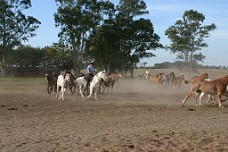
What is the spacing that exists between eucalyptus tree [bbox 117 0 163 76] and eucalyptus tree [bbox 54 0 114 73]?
402 cm

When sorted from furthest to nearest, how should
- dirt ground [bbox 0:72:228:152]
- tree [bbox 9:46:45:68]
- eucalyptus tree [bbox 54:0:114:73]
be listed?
tree [bbox 9:46:45:68] < eucalyptus tree [bbox 54:0:114:73] < dirt ground [bbox 0:72:228:152]

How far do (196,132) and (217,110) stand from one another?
6.73 m

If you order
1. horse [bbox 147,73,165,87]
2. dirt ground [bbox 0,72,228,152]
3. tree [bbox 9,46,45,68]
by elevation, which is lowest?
dirt ground [bbox 0,72,228,152]

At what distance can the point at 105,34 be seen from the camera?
54.8m

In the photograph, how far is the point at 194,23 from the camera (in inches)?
2450

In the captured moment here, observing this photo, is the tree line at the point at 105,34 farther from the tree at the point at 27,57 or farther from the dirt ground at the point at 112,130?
the dirt ground at the point at 112,130

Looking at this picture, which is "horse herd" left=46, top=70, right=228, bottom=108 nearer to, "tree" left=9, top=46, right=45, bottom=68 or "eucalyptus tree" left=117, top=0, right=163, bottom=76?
"eucalyptus tree" left=117, top=0, right=163, bottom=76

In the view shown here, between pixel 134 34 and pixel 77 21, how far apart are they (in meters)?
9.10

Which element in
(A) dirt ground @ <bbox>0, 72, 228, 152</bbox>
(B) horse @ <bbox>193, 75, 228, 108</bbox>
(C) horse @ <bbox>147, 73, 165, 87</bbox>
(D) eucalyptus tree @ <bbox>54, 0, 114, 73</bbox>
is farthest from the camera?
(D) eucalyptus tree @ <bbox>54, 0, 114, 73</bbox>

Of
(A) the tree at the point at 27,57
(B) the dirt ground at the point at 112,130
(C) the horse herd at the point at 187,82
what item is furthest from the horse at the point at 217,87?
(A) the tree at the point at 27,57

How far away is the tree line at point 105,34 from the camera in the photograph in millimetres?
52438

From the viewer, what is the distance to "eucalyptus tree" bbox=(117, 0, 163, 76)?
2208 inches

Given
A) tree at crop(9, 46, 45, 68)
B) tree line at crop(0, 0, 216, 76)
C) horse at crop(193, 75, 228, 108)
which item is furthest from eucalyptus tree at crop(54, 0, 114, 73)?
horse at crop(193, 75, 228, 108)

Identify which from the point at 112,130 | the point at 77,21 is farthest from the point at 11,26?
the point at 112,130
